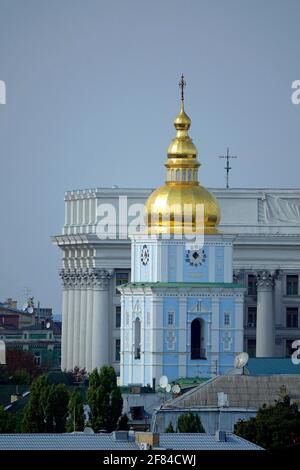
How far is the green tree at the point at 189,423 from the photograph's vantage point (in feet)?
359

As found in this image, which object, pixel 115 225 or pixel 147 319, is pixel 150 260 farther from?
pixel 115 225

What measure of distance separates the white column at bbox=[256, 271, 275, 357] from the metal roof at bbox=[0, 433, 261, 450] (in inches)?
2457

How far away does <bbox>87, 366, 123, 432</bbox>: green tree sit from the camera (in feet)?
385

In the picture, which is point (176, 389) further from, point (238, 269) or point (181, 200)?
point (238, 269)

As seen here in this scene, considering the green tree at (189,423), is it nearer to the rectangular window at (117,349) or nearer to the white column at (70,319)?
the rectangular window at (117,349)

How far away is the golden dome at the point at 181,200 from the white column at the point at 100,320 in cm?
1662

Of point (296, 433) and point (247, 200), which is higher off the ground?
point (247, 200)

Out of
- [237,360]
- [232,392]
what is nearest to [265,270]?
[237,360]

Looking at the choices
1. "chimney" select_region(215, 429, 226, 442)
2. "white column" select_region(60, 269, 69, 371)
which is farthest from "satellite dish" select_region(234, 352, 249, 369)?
"chimney" select_region(215, 429, 226, 442)

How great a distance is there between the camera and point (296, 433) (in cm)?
10594

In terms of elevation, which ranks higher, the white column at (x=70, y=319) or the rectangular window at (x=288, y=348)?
the white column at (x=70, y=319)

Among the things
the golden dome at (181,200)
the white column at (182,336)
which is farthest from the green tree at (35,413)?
the golden dome at (181,200)

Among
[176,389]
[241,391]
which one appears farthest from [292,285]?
[241,391]

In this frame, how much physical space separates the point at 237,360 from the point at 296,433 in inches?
1017
